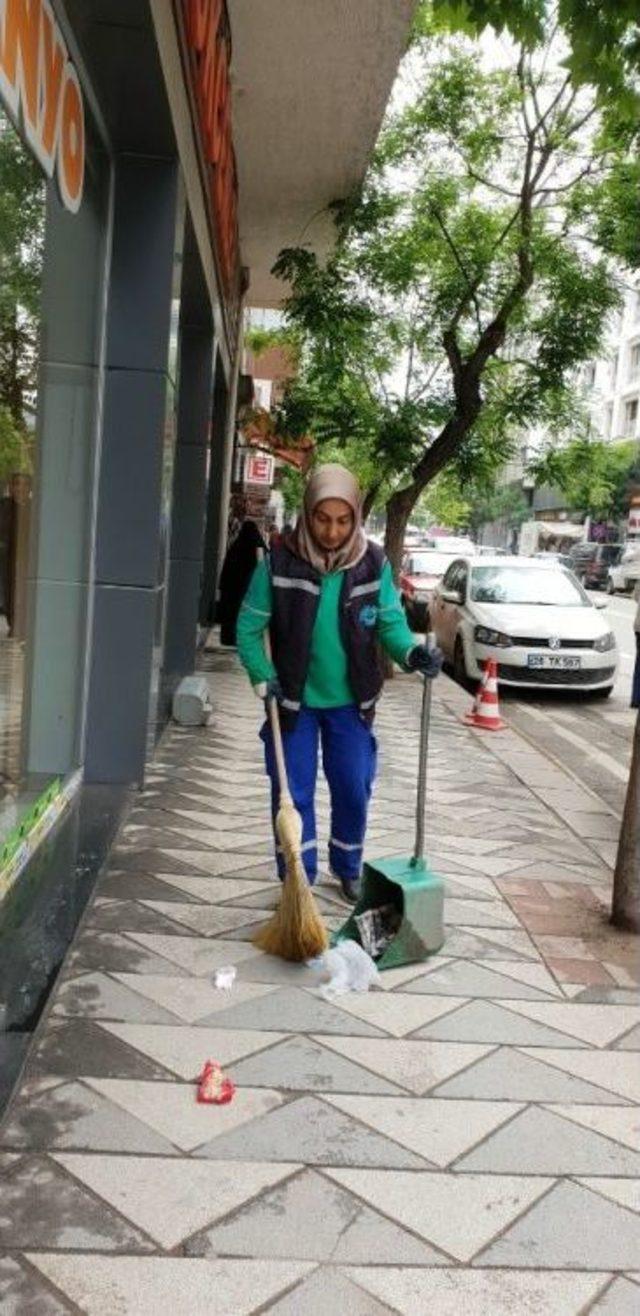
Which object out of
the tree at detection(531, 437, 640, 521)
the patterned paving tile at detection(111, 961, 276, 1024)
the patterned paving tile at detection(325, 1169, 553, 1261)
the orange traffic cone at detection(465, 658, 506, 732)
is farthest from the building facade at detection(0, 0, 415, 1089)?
the tree at detection(531, 437, 640, 521)

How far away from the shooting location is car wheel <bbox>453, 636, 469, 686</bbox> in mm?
12625

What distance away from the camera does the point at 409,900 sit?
153 inches

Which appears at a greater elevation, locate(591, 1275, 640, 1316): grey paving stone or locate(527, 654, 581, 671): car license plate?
locate(527, 654, 581, 671): car license plate

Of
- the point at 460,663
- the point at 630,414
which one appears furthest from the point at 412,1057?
the point at 630,414

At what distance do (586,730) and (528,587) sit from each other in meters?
2.99

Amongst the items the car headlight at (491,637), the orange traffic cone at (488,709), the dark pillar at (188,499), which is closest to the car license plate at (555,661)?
the car headlight at (491,637)

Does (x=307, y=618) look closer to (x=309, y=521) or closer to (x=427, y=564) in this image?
(x=309, y=521)

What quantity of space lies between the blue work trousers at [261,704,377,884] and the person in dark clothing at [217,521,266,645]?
6.96 m

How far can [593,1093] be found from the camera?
313 cm

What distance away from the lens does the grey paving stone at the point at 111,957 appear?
12.0 feet

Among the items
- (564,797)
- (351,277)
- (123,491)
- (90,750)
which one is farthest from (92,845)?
(351,277)

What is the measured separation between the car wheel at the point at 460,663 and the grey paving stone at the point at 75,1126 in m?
9.93

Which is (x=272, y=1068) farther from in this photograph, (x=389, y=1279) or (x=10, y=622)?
(x=10, y=622)

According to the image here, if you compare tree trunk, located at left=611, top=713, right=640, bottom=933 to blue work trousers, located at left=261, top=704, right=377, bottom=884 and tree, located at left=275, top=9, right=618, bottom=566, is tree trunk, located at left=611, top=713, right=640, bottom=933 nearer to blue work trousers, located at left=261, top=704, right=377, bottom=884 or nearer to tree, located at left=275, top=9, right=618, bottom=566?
blue work trousers, located at left=261, top=704, right=377, bottom=884
